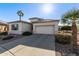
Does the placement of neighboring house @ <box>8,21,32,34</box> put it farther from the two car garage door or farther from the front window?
the two car garage door

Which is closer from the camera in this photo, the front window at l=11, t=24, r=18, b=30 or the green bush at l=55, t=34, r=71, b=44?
the green bush at l=55, t=34, r=71, b=44

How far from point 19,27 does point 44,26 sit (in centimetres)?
136

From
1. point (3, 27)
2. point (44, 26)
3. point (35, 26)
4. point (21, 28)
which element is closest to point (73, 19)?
point (44, 26)

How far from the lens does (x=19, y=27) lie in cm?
702

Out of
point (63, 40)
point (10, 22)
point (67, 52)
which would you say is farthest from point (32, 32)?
point (67, 52)

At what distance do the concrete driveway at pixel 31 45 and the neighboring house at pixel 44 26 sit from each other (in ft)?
0.87

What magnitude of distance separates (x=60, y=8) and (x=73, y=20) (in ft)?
2.80

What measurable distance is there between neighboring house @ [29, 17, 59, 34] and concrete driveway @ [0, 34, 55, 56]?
26cm

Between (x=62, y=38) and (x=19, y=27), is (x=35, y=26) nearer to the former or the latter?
(x=19, y=27)

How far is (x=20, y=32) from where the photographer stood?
7008 mm

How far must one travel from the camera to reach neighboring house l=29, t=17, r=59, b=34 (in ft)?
22.3

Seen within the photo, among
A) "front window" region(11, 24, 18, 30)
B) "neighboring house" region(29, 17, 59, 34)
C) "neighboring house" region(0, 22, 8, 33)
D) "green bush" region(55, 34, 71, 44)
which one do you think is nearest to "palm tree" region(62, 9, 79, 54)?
"green bush" region(55, 34, 71, 44)

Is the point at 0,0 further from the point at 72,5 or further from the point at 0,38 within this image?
the point at 72,5

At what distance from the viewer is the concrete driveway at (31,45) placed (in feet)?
18.9
